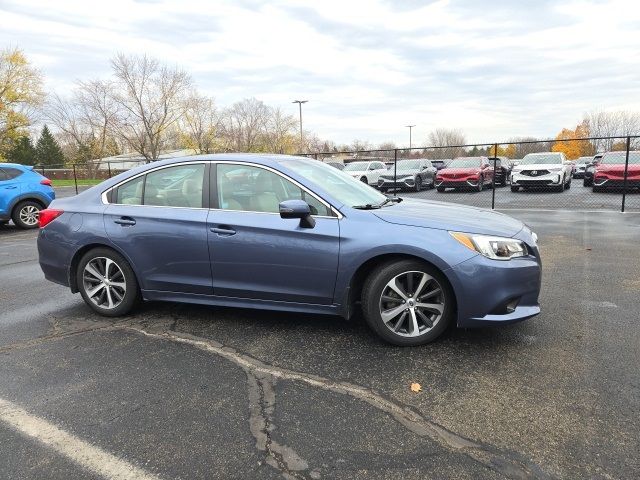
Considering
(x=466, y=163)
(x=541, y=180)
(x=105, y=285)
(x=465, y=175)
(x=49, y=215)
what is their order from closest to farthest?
1. (x=105, y=285)
2. (x=49, y=215)
3. (x=541, y=180)
4. (x=465, y=175)
5. (x=466, y=163)

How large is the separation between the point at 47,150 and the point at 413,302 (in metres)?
76.7

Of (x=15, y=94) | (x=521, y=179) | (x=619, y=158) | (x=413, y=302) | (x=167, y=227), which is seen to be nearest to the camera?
(x=413, y=302)

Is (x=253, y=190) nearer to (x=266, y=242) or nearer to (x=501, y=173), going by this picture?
(x=266, y=242)

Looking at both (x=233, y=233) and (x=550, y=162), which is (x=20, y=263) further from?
(x=550, y=162)

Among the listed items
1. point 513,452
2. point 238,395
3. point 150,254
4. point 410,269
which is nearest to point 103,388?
point 238,395

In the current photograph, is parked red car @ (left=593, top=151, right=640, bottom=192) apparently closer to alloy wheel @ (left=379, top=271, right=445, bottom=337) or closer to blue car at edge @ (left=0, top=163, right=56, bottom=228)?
alloy wheel @ (left=379, top=271, right=445, bottom=337)

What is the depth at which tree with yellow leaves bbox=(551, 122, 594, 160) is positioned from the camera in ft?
139

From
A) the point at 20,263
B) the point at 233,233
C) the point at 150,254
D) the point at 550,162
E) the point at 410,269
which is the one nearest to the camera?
the point at 410,269

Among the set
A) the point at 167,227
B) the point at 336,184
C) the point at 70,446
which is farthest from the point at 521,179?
the point at 70,446

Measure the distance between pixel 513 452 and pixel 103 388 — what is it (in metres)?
2.63

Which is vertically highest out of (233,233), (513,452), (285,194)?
(285,194)

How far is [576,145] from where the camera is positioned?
51.2 meters

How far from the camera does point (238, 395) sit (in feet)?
10.2

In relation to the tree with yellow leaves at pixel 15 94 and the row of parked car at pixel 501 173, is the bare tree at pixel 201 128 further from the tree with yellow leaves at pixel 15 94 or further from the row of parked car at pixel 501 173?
the row of parked car at pixel 501 173
